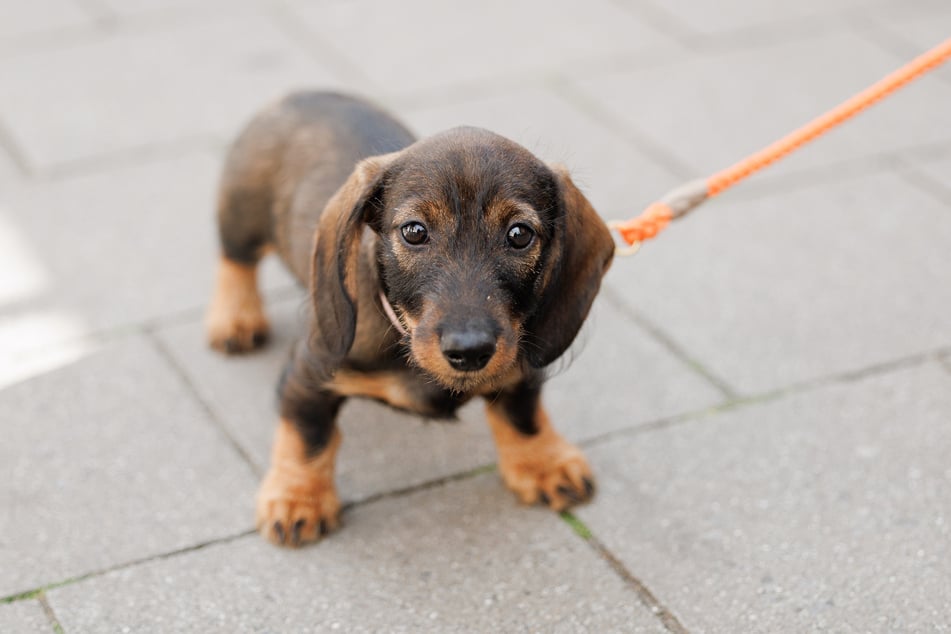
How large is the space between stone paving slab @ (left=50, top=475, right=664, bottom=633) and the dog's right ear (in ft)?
2.23

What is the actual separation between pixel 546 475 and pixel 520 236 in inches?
40.8

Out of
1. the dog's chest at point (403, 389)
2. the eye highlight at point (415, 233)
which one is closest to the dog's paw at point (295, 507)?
the dog's chest at point (403, 389)

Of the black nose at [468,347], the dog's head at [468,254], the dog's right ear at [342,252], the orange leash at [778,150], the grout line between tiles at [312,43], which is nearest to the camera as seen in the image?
the black nose at [468,347]

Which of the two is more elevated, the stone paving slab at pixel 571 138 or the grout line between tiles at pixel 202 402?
the stone paving slab at pixel 571 138

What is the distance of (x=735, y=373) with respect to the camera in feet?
15.2

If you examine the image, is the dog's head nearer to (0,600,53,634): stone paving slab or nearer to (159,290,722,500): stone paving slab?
(159,290,722,500): stone paving slab

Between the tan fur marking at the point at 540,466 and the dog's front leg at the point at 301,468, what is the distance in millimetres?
552

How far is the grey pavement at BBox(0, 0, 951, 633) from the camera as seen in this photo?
3.63 m

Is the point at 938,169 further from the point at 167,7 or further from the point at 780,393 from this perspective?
the point at 167,7

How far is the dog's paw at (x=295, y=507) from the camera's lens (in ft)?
12.4

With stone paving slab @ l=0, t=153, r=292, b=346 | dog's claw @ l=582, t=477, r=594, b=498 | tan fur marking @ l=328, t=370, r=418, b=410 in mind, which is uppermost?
tan fur marking @ l=328, t=370, r=418, b=410

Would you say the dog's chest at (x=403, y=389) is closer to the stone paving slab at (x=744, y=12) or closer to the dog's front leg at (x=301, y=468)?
the dog's front leg at (x=301, y=468)

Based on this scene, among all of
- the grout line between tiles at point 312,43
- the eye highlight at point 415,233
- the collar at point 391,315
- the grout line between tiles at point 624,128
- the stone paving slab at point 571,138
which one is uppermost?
the eye highlight at point 415,233

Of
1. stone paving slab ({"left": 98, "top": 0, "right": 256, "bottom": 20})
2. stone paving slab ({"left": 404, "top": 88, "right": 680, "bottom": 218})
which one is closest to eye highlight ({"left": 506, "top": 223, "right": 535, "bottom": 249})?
stone paving slab ({"left": 404, "top": 88, "right": 680, "bottom": 218})
